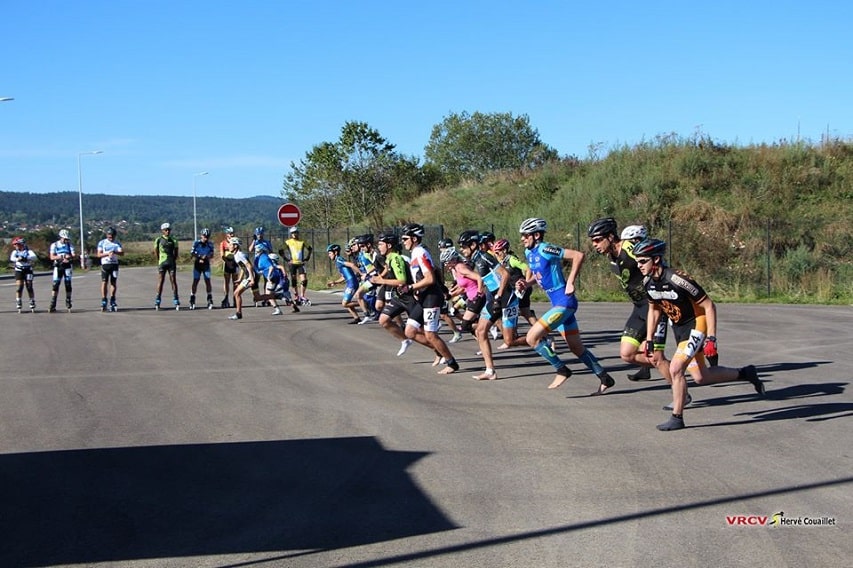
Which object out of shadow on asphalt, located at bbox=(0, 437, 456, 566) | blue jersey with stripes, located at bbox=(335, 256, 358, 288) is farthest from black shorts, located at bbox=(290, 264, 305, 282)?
shadow on asphalt, located at bbox=(0, 437, 456, 566)

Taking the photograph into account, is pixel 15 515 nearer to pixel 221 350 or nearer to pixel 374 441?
pixel 374 441

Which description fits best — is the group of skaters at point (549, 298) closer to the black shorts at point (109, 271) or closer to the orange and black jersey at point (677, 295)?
the orange and black jersey at point (677, 295)

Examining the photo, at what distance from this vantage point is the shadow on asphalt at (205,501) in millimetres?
5676

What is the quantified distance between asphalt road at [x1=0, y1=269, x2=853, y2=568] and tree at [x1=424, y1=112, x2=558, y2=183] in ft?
217

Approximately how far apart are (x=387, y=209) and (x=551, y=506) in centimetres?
4535

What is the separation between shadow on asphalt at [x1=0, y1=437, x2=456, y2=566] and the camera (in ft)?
18.6

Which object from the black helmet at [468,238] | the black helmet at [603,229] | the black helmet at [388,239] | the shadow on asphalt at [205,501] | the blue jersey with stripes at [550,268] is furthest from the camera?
the black helmet at [468,238]

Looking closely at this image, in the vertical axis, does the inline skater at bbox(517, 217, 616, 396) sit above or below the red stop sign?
Answer: below

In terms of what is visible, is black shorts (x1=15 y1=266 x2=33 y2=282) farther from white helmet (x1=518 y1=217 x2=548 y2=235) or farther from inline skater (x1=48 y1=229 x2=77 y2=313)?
white helmet (x1=518 y1=217 x2=548 y2=235)

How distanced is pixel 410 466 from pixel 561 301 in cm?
388

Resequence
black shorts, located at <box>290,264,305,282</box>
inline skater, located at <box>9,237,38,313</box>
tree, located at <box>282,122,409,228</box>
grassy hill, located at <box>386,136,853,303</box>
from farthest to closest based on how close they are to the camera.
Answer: tree, located at <box>282,122,409,228</box>
grassy hill, located at <box>386,136,853,303</box>
inline skater, located at <box>9,237,38,313</box>
black shorts, located at <box>290,264,305,282</box>

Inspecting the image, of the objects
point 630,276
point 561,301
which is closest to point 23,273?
point 561,301

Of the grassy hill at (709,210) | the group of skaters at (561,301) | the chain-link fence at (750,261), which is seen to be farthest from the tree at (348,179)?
the group of skaters at (561,301)

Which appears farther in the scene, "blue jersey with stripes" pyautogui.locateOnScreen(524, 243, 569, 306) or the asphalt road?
"blue jersey with stripes" pyautogui.locateOnScreen(524, 243, 569, 306)
